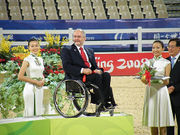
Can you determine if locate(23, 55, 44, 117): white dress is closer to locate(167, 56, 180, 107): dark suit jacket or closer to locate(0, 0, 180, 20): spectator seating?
locate(167, 56, 180, 107): dark suit jacket

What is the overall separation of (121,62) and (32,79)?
6.00 metres

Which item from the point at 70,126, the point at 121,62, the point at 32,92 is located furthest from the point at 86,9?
the point at 70,126

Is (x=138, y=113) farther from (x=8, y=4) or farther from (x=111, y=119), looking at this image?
(x=8, y=4)

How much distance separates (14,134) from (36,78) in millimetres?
945

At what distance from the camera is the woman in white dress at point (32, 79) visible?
12.7ft

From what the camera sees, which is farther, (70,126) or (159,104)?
(159,104)

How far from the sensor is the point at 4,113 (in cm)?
487

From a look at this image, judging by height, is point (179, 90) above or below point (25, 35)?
below

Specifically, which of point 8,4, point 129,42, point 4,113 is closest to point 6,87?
point 4,113

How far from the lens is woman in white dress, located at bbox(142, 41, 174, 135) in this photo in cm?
369

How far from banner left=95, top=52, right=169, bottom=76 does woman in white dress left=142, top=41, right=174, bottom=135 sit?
5827 mm

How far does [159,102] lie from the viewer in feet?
12.2

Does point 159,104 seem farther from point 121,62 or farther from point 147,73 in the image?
point 121,62

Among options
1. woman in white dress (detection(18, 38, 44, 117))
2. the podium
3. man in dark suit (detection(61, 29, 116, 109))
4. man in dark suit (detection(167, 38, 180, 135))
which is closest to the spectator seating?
woman in white dress (detection(18, 38, 44, 117))
